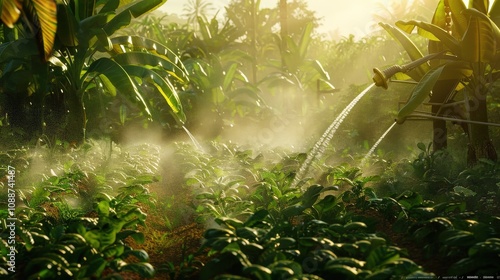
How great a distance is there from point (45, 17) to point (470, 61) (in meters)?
3.97

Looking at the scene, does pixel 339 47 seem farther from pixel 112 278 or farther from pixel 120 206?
pixel 112 278

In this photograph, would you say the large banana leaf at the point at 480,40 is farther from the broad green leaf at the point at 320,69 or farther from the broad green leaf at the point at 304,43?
the broad green leaf at the point at 304,43

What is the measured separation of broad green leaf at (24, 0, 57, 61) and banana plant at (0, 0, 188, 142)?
1.59 m

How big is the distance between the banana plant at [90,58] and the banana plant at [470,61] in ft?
9.68

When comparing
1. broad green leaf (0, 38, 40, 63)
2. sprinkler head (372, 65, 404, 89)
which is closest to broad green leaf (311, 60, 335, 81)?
sprinkler head (372, 65, 404, 89)

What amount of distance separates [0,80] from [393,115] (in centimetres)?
642

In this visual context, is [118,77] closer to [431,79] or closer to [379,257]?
[431,79]

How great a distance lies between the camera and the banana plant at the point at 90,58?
6551 millimetres

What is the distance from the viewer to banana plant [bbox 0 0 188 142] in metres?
6.55

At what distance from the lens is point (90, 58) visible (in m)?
7.39

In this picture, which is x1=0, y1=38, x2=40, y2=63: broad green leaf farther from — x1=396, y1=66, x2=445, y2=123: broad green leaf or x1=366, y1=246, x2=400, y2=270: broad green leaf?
x1=366, y1=246, x2=400, y2=270: broad green leaf

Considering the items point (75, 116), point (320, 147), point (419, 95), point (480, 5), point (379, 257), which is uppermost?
point (480, 5)

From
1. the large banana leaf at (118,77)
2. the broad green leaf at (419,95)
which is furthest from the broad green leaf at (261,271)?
the large banana leaf at (118,77)

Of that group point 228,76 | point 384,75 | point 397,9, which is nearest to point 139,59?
point 384,75
